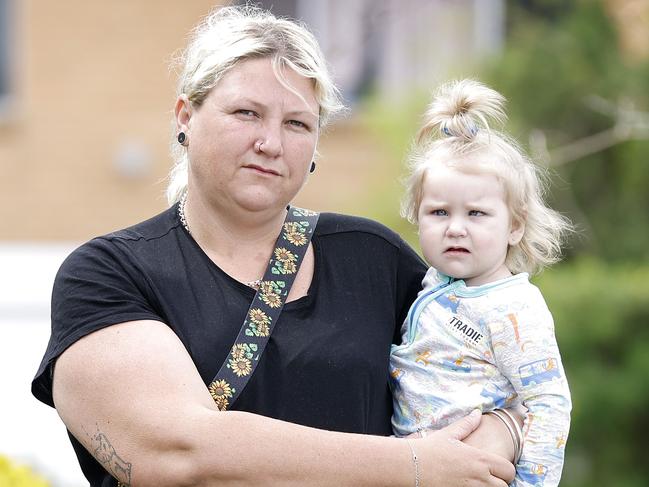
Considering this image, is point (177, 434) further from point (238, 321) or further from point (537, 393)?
point (537, 393)

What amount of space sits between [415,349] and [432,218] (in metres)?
0.32

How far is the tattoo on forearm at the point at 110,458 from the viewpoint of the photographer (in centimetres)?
272

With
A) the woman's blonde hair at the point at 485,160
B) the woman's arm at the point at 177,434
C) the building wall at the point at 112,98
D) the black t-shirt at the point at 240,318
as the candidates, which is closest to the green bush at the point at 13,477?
the black t-shirt at the point at 240,318

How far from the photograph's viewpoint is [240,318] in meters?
2.91

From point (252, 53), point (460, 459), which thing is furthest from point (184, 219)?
point (460, 459)

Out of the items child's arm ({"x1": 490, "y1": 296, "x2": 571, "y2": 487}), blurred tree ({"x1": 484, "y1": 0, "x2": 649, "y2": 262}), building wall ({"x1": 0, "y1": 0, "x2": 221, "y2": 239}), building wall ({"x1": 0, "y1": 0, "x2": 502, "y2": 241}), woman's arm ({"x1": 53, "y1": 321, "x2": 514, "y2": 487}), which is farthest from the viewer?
building wall ({"x1": 0, "y1": 0, "x2": 221, "y2": 239})

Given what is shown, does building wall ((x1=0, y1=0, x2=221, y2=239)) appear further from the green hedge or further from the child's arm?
the child's arm

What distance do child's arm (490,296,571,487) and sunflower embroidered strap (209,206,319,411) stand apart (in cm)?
52

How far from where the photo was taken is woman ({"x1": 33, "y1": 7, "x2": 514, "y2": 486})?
106 inches

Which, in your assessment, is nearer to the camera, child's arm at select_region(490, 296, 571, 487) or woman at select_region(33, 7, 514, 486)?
woman at select_region(33, 7, 514, 486)

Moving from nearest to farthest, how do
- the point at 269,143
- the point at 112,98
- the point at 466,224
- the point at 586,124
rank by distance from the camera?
the point at 269,143, the point at 466,224, the point at 586,124, the point at 112,98

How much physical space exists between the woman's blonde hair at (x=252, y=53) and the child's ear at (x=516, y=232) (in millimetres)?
514

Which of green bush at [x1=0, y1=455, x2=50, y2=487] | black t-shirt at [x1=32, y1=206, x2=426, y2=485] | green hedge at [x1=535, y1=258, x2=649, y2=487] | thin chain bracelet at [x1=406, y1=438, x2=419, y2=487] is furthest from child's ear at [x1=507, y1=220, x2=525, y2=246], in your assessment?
green hedge at [x1=535, y1=258, x2=649, y2=487]

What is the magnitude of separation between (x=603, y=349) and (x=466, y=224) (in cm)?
439
